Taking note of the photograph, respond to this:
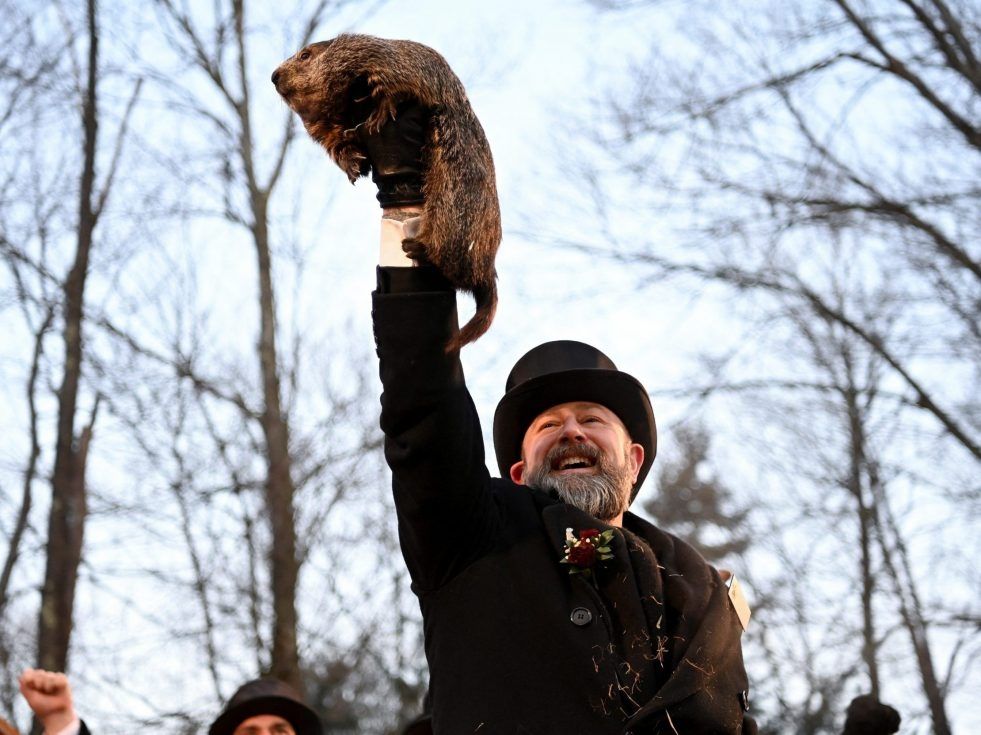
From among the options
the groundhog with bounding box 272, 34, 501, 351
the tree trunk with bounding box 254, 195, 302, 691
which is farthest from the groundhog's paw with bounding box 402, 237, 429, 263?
the tree trunk with bounding box 254, 195, 302, 691

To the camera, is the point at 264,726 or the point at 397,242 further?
the point at 264,726

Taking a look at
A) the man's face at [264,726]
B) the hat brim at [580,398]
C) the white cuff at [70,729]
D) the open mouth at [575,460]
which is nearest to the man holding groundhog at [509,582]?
the open mouth at [575,460]

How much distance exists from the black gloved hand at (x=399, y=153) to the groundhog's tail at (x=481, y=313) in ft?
0.93

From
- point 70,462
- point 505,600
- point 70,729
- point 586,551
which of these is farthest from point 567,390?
point 70,462

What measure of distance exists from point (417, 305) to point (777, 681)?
16.3 meters

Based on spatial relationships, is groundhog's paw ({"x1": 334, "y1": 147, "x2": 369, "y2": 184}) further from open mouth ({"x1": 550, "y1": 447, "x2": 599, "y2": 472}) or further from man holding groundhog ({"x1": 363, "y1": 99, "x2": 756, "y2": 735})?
open mouth ({"x1": 550, "y1": 447, "x2": 599, "y2": 472})

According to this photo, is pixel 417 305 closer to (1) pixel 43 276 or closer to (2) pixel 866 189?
(1) pixel 43 276

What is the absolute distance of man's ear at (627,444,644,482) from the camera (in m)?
3.75

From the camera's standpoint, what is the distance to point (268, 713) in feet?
19.2

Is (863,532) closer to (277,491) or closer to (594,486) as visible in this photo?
(277,491)

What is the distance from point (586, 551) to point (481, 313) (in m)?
0.64

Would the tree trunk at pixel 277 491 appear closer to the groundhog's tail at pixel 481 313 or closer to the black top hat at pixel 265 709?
the black top hat at pixel 265 709

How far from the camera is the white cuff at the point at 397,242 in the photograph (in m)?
2.76

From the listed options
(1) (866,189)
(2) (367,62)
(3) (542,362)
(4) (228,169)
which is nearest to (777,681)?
(1) (866,189)
